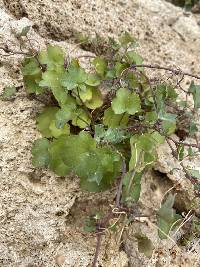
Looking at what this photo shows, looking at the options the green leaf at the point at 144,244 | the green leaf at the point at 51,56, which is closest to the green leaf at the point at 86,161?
the green leaf at the point at 144,244

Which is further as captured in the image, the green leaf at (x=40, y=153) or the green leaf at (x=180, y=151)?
the green leaf at (x=180, y=151)

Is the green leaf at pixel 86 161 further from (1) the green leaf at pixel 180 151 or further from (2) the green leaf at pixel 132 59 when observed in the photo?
(2) the green leaf at pixel 132 59

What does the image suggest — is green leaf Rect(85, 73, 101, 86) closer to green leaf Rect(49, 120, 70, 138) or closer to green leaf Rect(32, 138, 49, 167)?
green leaf Rect(49, 120, 70, 138)

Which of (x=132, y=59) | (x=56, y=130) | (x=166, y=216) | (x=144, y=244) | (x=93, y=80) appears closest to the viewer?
(x=166, y=216)

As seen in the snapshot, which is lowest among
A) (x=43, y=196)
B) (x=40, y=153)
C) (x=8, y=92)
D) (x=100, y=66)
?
(x=43, y=196)

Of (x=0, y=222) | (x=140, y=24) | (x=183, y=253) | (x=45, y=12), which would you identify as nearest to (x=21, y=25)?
(x=45, y=12)

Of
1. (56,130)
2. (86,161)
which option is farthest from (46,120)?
(86,161)

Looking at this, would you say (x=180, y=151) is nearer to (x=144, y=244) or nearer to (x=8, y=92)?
(x=144, y=244)
